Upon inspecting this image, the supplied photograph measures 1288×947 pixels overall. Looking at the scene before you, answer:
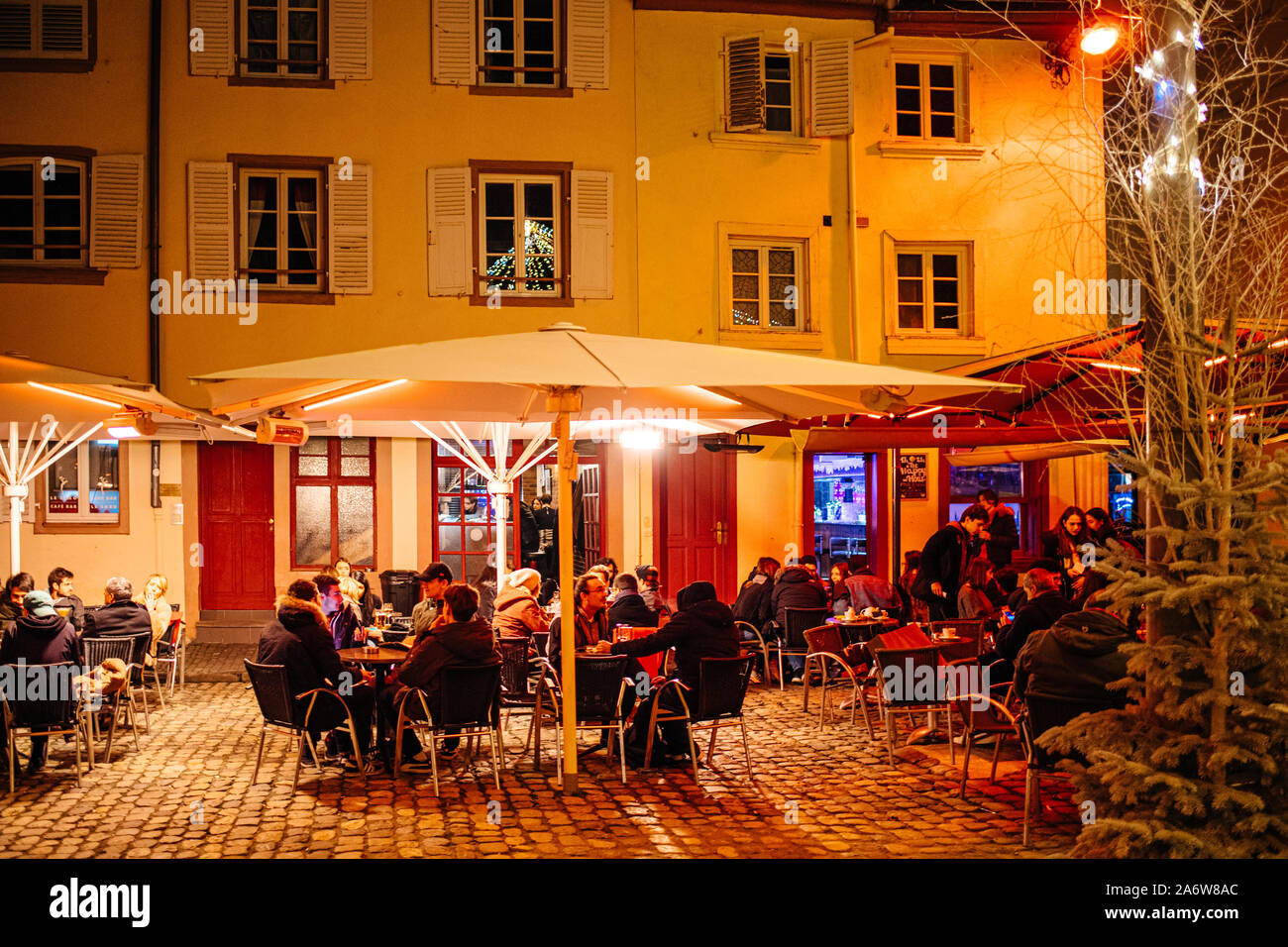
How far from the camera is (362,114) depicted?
14719 millimetres

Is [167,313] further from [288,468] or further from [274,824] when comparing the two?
[274,824]

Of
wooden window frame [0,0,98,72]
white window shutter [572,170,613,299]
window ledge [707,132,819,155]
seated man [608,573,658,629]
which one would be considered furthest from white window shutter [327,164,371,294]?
seated man [608,573,658,629]

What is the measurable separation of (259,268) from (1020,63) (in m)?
11.1

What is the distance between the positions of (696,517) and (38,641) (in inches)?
390

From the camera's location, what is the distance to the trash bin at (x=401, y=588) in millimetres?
15461

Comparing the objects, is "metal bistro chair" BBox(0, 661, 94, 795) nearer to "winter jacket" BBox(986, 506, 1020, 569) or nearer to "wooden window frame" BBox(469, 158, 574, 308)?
"wooden window frame" BBox(469, 158, 574, 308)

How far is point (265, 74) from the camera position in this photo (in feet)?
48.4

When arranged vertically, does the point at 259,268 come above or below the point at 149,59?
below

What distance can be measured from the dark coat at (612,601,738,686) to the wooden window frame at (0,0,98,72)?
11.8 metres

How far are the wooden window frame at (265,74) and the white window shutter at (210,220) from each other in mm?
1188

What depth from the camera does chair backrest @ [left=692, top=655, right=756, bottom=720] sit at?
740cm

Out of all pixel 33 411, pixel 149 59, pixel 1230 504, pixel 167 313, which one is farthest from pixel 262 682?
pixel 149 59

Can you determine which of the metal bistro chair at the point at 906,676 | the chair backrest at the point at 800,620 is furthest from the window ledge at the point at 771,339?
the metal bistro chair at the point at 906,676

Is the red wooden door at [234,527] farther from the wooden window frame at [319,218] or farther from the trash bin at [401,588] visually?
the wooden window frame at [319,218]
